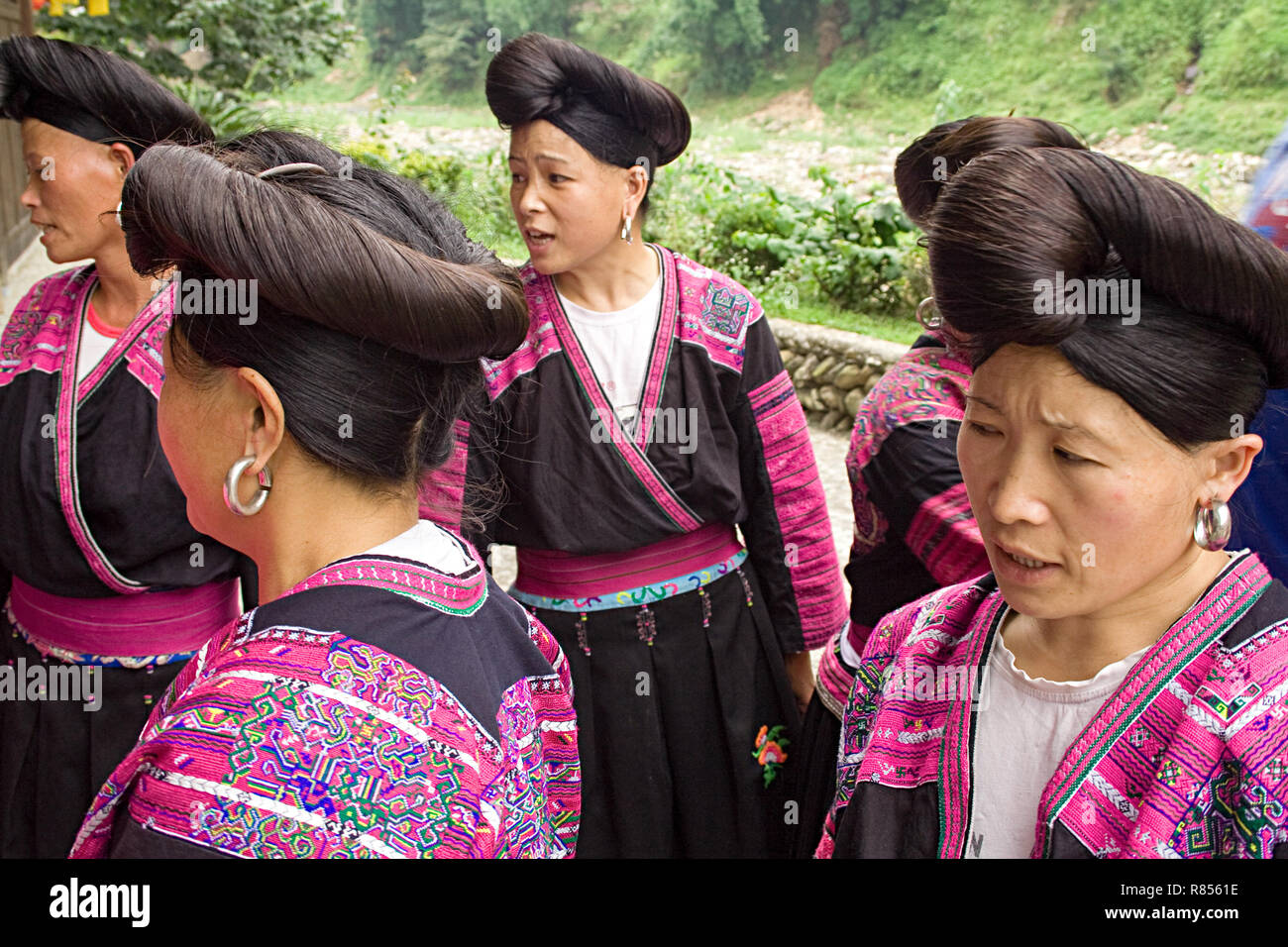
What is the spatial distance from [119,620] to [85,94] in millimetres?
1108

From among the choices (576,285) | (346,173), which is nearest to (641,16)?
(576,285)

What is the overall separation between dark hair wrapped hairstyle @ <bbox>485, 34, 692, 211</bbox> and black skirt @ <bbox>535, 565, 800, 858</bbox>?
103 cm

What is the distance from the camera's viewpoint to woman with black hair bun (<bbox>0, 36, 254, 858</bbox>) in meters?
2.40

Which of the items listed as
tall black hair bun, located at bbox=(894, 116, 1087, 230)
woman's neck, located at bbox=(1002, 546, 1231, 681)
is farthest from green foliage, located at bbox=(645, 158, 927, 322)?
woman's neck, located at bbox=(1002, 546, 1231, 681)

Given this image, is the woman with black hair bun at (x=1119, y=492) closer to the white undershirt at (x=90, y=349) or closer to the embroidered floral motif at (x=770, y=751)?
the embroidered floral motif at (x=770, y=751)

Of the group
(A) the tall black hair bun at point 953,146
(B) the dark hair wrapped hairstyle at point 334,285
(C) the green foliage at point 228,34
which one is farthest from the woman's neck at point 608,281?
(C) the green foliage at point 228,34

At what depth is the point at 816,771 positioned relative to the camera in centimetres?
195

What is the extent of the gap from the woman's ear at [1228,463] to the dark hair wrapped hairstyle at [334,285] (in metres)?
0.79

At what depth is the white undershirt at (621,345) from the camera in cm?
263

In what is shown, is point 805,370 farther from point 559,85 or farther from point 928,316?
point 928,316

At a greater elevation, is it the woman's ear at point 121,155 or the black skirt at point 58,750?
the woman's ear at point 121,155

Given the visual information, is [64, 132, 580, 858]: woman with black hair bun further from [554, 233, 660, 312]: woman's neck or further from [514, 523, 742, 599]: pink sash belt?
[554, 233, 660, 312]: woman's neck

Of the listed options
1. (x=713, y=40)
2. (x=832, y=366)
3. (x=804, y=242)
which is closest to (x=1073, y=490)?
(x=832, y=366)
